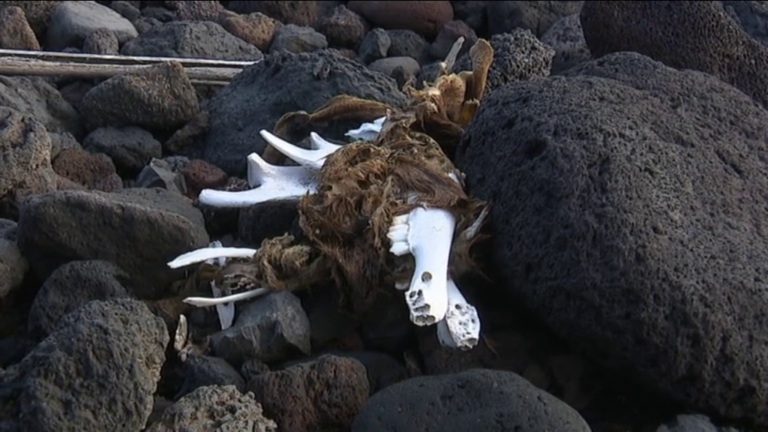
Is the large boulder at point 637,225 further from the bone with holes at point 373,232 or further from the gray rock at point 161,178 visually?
the gray rock at point 161,178

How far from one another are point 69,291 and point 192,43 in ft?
9.08

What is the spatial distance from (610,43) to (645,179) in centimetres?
206

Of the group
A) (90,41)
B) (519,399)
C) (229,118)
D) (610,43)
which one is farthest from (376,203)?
(90,41)

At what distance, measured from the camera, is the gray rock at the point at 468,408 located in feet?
12.0

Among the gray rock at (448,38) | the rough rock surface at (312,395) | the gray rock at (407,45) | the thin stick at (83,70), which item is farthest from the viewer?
the gray rock at (448,38)

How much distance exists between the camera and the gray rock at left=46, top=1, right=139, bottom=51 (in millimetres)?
6906

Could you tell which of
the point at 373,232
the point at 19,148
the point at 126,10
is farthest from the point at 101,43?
the point at 373,232

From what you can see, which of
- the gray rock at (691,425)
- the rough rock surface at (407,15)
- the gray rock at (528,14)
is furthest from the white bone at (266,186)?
the gray rock at (528,14)

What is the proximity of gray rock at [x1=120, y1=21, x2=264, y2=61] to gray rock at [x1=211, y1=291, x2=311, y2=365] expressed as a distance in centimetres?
277

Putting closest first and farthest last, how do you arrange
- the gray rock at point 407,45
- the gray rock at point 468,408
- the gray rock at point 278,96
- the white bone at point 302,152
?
the gray rock at point 468,408, the white bone at point 302,152, the gray rock at point 278,96, the gray rock at point 407,45

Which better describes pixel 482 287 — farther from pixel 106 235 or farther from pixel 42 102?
pixel 42 102

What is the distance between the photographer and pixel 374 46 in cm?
724

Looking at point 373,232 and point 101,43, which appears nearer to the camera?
point 373,232

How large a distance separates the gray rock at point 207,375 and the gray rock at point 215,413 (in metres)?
0.17
